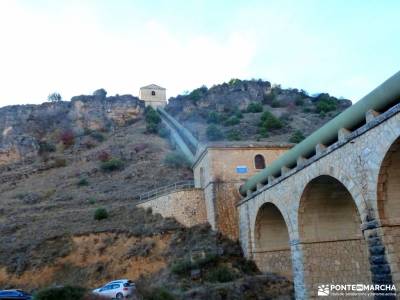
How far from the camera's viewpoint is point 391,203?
1116 centimetres

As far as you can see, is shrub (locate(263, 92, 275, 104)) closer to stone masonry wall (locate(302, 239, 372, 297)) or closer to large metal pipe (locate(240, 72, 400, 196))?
large metal pipe (locate(240, 72, 400, 196))

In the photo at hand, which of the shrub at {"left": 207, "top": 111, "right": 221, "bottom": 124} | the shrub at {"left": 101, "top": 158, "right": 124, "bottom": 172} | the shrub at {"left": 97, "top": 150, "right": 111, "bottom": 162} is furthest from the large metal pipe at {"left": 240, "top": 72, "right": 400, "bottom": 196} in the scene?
the shrub at {"left": 207, "top": 111, "right": 221, "bottom": 124}

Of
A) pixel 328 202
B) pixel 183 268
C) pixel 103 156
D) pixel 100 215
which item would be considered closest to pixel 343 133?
pixel 328 202

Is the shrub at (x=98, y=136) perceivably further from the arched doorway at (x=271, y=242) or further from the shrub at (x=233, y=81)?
the arched doorway at (x=271, y=242)

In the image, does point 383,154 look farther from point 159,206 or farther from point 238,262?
point 159,206

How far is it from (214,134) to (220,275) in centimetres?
3534

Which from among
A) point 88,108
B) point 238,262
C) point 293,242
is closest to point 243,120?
point 88,108

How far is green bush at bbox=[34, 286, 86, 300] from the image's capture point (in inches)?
568

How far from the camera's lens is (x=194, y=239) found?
25.7 metres

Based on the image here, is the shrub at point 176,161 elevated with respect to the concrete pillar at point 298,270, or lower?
elevated

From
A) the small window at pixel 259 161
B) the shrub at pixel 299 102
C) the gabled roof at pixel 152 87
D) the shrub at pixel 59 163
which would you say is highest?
the gabled roof at pixel 152 87

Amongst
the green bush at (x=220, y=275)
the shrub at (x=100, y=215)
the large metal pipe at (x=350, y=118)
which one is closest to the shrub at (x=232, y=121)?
the shrub at (x=100, y=215)

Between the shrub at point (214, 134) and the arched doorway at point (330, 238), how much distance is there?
3755 centimetres

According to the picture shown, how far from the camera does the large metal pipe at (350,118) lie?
11009 mm
